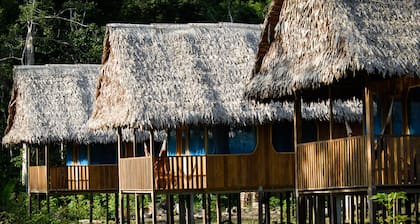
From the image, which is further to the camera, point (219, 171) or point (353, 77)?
point (219, 171)

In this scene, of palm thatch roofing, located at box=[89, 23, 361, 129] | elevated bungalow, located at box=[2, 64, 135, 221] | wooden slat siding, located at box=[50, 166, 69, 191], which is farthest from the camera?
wooden slat siding, located at box=[50, 166, 69, 191]

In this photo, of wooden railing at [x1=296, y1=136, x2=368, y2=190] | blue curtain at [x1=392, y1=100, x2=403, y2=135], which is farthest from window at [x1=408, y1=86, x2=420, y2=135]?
wooden railing at [x1=296, y1=136, x2=368, y2=190]

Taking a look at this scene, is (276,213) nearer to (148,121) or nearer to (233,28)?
(233,28)

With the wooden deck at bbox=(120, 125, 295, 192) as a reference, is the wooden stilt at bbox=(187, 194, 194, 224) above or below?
below

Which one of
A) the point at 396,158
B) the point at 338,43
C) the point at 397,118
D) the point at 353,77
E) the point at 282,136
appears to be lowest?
the point at 396,158

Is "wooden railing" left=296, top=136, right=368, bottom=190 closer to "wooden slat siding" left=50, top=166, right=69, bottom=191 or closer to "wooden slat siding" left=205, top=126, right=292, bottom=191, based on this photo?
"wooden slat siding" left=205, top=126, right=292, bottom=191

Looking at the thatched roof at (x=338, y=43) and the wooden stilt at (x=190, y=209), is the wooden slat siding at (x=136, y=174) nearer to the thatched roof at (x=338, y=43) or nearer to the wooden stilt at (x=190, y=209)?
the wooden stilt at (x=190, y=209)

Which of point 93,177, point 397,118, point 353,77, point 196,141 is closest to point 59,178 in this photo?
point 93,177

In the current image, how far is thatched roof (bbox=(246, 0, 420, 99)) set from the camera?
1544 cm

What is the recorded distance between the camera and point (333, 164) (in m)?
16.5

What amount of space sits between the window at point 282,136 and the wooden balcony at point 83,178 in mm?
7334

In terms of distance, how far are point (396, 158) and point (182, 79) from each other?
28.2ft

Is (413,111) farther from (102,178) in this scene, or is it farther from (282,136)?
(102,178)

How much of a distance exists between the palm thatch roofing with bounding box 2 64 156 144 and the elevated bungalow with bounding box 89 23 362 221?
5.40m
